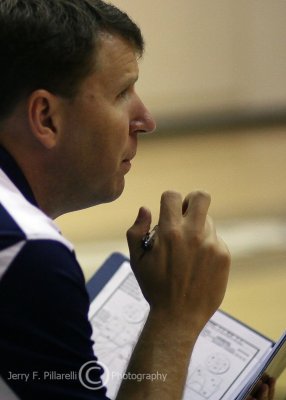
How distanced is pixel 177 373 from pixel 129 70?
0.42 m

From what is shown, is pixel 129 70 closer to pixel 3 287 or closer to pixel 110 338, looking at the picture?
pixel 3 287

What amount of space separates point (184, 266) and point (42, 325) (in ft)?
0.82

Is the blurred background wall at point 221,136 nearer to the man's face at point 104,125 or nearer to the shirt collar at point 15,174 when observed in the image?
the man's face at point 104,125

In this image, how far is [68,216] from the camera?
8.30 feet

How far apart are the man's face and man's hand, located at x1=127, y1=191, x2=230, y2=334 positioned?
9cm

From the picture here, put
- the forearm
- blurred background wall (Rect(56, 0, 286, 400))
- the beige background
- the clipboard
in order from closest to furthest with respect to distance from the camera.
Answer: the forearm → the clipboard → the beige background → blurred background wall (Rect(56, 0, 286, 400))

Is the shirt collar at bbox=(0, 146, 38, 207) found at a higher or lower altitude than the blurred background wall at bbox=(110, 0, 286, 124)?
higher

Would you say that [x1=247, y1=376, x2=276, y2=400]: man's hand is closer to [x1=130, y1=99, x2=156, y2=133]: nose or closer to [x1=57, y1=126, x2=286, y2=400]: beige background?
[x1=130, y1=99, x2=156, y2=133]: nose

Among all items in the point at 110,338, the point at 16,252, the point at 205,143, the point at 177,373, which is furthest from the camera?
the point at 205,143

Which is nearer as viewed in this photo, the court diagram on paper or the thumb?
the thumb

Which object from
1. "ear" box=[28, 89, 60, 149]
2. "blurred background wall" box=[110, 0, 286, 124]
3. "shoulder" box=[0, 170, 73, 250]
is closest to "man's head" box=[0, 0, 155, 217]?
"ear" box=[28, 89, 60, 149]

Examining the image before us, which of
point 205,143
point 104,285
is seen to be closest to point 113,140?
point 104,285

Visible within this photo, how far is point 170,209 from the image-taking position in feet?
3.63

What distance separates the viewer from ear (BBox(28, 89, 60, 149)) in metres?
1.04
